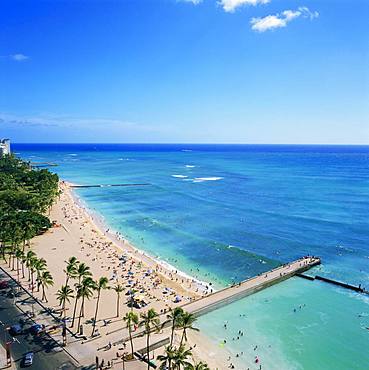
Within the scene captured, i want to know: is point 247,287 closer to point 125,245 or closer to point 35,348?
point 35,348

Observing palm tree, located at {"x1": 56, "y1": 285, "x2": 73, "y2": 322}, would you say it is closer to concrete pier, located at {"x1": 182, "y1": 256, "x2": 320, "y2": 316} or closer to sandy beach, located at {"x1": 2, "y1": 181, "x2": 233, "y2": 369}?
sandy beach, located at {"x1": 2, "y1": 181, "x2": 233, "y2": 369}

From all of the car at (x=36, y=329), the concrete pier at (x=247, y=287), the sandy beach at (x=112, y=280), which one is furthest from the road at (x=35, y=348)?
→ the concrete pier at (x=247, y=287)

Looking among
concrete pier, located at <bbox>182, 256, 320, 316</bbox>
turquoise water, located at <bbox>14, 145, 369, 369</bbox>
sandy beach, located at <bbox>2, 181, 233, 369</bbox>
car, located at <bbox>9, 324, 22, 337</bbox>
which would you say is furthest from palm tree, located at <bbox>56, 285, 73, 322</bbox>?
turquoise water, located at <bbox>14, 145, 369, 369</bbox>

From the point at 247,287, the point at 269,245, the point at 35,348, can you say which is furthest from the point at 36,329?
the point at 269,245

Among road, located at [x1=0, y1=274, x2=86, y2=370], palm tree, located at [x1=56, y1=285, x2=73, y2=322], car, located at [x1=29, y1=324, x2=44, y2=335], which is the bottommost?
road, located at [x1=0, y1=274, x2=86, y2=370]

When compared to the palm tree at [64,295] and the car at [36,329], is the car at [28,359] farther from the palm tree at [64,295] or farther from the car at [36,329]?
the palm tree at [64,295]

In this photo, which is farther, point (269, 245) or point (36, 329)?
point (269, 245)

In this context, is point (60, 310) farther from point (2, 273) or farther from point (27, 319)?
point (2, 273)
